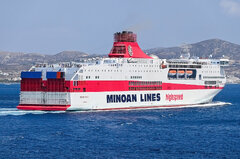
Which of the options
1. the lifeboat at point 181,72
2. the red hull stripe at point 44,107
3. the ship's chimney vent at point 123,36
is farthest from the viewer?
the lifeboat at point 181,72

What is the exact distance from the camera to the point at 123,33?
68.8 meters

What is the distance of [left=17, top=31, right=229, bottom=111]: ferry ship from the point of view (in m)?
58.5

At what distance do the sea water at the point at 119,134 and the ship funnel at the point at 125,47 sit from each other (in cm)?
953

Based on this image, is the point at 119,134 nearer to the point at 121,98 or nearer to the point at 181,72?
the point at 121,98

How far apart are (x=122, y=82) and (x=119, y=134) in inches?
718

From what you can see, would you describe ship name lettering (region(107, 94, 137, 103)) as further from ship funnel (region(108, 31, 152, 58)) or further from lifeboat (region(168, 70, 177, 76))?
lifeboat (region(168, 70, 177, 76))

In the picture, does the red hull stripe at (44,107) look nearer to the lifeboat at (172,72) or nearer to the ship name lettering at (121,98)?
the ship name lettering at (121,98)

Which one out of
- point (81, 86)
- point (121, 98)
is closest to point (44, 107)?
point (81, 86)

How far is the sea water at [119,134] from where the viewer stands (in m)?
37.8

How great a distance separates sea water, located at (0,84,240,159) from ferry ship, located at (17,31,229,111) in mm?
1969

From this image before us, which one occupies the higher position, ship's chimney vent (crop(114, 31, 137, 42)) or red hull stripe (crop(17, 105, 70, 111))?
ship's chimney vent (crop(114, 31, 137, 42))

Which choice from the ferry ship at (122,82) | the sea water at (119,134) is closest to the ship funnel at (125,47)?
the ferry ship at (122,82)

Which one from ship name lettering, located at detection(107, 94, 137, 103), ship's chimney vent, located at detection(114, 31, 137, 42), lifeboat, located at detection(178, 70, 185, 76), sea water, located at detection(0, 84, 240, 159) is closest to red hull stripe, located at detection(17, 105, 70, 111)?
sea water, located at detection(0, 84, 240, 159)

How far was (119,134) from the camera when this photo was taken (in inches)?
1769
